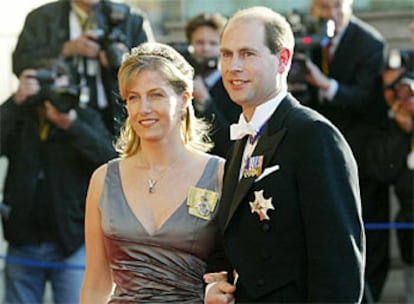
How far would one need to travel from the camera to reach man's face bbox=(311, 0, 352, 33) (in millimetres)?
5223

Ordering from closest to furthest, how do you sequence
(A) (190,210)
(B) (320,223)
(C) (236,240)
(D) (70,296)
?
1. (B) (320,223)
2. (C) (236,240)
3. (A) (190,210)
4. (D) (70,296)

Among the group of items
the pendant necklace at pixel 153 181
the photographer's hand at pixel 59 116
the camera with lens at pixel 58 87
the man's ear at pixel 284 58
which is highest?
the man's ear at pixel 284 58

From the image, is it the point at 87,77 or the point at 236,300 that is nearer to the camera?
the point at 236,300

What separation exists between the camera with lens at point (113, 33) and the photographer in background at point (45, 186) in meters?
0.31

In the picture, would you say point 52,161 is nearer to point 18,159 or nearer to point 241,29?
point 18,159

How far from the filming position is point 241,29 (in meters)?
2.98

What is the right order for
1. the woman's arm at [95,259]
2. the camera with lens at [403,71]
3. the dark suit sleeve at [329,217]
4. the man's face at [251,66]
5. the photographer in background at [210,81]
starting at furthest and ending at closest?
the camera with lens at [403,71]
the photographer in background at [210,81]
the woman's arm at [95,259]
the man's face at [251,66]
the dark suit sleeve at [329,217]

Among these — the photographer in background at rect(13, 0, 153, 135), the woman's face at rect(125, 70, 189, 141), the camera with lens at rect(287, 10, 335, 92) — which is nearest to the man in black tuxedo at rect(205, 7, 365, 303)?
the woman's face at rect(125, 70, 189, 141)

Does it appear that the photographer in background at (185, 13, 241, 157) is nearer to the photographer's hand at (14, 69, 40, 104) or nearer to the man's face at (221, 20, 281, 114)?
the photographer's hand at (14, 69, 40, 104)

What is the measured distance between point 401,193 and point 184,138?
2.03 metres

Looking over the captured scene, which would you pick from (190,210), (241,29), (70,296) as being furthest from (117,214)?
(70,296)

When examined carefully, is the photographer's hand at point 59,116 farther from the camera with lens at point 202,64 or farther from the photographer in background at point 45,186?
the camera with lens at point 202,64

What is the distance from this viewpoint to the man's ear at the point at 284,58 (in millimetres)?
2977

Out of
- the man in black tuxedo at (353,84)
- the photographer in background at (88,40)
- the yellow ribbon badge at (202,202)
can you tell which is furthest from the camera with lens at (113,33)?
the yellow ribbon badge at (202,202)
